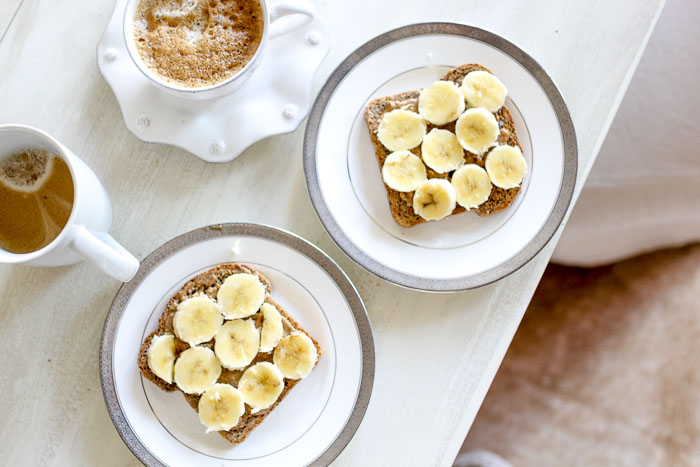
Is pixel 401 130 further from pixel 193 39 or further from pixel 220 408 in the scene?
pixel 220 408

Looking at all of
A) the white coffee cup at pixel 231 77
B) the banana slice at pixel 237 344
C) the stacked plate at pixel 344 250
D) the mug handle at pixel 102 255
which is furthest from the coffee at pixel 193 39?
the banana slice at pixel 237 344

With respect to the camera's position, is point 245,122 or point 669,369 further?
point 669,369

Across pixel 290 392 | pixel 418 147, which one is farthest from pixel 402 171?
pixel 290 392

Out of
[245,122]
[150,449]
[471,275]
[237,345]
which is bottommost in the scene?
[150,449]

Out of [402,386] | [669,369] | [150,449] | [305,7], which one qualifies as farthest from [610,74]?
[150,449]

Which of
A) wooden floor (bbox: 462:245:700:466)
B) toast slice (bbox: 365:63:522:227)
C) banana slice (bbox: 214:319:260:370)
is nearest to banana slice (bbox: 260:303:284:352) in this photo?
banana slice (bbox: 214:319:260:370)

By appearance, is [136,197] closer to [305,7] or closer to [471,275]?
[305,7]
